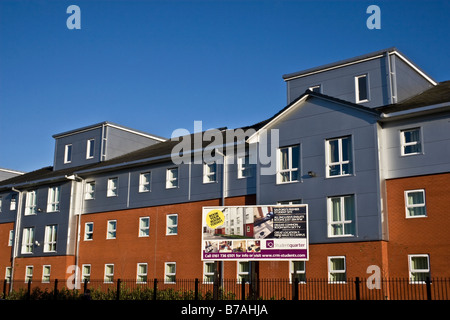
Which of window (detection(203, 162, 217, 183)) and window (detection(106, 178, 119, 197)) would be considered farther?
window (detection(106, 178, 119, 197))

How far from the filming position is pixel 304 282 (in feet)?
84.0

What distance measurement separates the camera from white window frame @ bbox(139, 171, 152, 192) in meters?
34.1

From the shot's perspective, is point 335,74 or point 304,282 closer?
point 304,282

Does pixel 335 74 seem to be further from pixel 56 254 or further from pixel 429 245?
pixel 56 254

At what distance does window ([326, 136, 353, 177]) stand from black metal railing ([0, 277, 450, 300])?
475cm

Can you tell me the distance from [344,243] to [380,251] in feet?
5.55

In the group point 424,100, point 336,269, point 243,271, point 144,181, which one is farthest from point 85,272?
point 424,100

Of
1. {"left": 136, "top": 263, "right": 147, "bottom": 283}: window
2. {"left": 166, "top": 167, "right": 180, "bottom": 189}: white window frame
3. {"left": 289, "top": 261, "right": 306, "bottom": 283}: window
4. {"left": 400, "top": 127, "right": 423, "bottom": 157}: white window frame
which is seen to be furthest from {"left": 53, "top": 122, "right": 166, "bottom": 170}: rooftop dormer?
{"left": 400, "top": 127, "right": 423, "bottom": 157}: white window frame

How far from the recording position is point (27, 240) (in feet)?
129

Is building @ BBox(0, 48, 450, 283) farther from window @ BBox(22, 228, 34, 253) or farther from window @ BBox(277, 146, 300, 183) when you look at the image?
window @ BBox(22, 228, 34, 253)

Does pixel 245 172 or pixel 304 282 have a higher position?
pixel 245 172

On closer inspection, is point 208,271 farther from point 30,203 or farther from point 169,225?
point 30,203

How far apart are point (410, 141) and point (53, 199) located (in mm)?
24188
